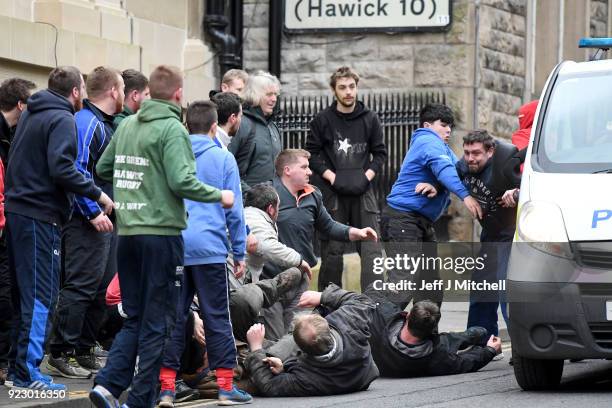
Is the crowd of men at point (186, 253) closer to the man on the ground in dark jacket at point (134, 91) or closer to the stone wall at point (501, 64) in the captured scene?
the man on the ground in dark jacket at point (134, 91)

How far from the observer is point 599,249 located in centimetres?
952

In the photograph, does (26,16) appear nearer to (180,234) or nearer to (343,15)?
(343,15)

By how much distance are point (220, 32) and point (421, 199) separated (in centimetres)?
630

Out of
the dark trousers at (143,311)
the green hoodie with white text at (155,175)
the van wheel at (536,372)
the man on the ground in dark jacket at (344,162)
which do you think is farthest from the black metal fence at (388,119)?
the dark trousers at (143,311)

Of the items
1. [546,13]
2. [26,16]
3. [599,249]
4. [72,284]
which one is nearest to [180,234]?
[72,284]

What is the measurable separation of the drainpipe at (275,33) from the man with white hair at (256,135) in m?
6.40

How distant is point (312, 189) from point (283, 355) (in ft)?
6.85

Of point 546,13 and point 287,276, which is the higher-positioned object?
point 546,13

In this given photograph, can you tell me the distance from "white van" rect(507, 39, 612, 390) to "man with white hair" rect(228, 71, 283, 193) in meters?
2.80

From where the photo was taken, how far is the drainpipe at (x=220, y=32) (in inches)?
718

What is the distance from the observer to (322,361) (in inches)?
392

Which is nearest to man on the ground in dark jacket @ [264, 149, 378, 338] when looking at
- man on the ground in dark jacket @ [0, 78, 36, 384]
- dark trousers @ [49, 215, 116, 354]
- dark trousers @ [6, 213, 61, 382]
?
dark trousers @ [49, 215, 116, 354]

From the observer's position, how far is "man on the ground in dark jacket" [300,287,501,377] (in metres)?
10.8

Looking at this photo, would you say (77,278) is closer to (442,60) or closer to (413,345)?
(413,345)
